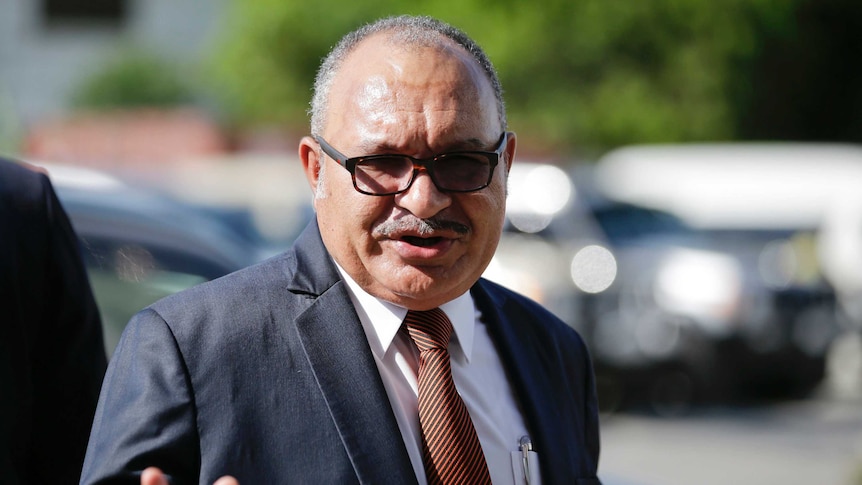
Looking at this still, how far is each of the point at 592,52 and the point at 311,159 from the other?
1786 cm

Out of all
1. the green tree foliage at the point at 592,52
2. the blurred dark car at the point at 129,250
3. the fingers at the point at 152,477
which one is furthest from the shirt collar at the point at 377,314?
the green tree foliage at the point at 592,52

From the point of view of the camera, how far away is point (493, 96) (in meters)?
2.21

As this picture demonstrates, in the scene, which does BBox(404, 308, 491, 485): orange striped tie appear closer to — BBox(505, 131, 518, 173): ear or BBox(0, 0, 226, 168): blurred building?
BBox(505, 131, 518, 173): ear

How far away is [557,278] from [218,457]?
30.5 feet

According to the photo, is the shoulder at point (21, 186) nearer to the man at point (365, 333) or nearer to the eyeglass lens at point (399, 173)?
the man at point (365, 333)

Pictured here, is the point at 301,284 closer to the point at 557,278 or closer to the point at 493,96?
the point at 493,96

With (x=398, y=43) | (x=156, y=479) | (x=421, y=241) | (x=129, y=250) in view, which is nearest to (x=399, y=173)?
(x=421, y=241)

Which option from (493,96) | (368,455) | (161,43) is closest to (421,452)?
(368,455)

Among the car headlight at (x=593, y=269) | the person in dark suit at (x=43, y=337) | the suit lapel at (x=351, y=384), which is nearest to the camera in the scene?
the suit lapel at (x=351, y=384)

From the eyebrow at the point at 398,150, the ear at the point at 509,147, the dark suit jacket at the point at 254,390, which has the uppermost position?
the ear at the point at 509,147

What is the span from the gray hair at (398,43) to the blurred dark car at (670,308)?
799cm

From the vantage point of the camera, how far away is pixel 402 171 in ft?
6.86

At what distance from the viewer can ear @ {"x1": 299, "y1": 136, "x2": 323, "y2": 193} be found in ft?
7.38

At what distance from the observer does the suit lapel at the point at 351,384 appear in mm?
1991
